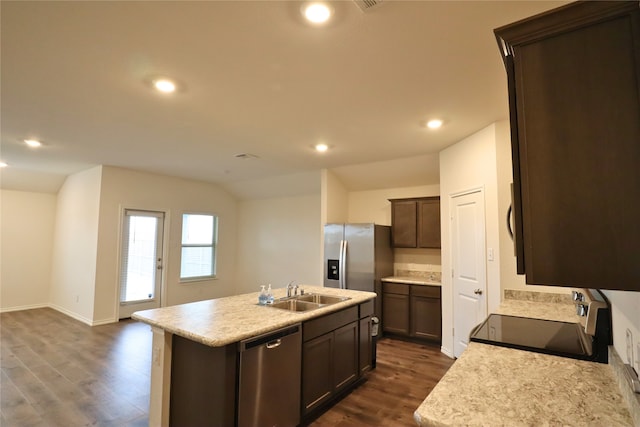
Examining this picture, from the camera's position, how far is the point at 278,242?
720cm

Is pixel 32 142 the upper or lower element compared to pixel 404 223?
upper

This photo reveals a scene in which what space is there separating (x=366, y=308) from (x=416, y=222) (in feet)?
7.04

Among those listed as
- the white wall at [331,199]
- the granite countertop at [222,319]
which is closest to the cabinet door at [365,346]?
the granite countertop at [222,319]

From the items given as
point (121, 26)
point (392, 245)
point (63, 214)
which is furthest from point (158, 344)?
point (63, 214)

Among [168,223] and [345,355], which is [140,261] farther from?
[345,355]

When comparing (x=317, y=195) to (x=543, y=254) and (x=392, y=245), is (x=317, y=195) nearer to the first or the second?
(x=392, y=245)

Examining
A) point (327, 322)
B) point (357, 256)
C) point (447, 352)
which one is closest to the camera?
point (327, 322)

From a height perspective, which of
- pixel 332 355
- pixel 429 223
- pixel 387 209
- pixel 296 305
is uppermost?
pixel 387 209

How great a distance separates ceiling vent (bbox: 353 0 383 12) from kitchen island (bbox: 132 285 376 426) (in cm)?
195

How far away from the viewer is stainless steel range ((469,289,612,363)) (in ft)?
4.80

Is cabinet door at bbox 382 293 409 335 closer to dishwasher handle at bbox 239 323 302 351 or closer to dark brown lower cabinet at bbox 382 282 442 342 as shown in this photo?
dark brown lower cabinet at bbox 382 282 442 342

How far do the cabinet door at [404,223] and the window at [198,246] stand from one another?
432 centimetres

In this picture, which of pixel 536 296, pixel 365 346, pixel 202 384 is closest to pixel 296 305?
pixel 365 346

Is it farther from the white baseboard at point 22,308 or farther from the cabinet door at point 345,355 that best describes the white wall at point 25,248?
the cabinet door at point 345,355
